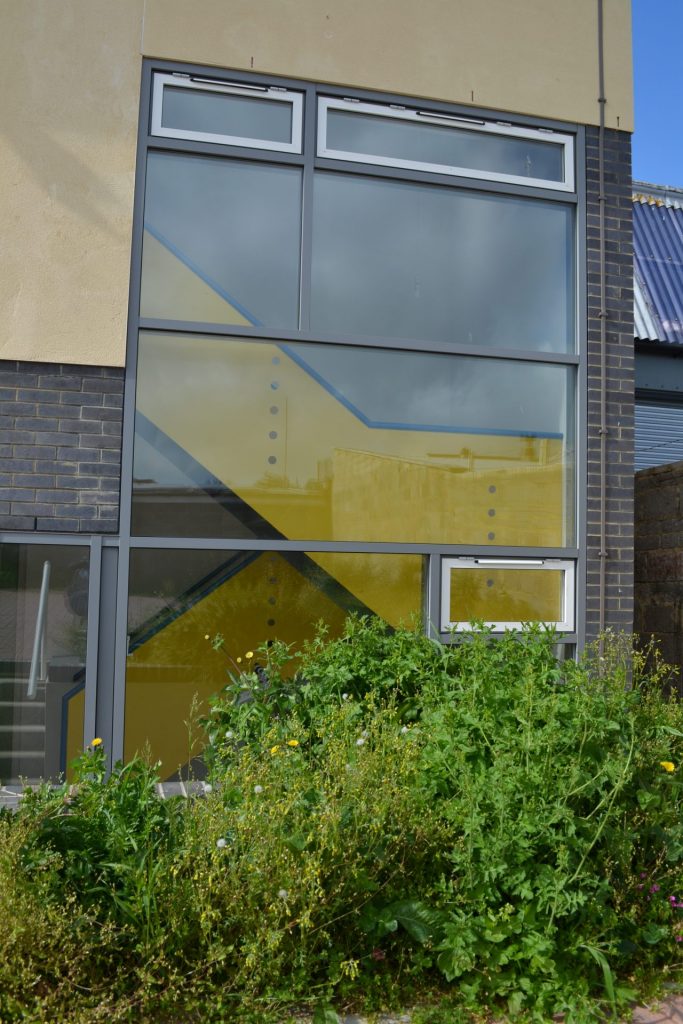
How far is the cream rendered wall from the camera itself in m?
4.76

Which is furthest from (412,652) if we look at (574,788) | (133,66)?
(133,66)

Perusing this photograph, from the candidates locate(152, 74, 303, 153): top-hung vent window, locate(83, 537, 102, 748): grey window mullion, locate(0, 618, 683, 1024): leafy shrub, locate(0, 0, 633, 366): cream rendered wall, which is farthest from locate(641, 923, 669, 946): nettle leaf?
locate(152, 74, 303, 153): top-hung vent window

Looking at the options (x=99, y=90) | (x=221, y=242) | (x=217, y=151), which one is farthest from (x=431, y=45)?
(x=99, y=90)

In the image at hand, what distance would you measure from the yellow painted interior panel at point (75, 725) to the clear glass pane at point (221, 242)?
206 centimetres

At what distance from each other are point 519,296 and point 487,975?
152 inches

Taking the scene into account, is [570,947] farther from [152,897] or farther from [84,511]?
[84,511]

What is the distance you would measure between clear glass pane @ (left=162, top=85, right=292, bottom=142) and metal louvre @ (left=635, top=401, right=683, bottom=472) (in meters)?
4.53

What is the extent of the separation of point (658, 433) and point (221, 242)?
487 centimetres

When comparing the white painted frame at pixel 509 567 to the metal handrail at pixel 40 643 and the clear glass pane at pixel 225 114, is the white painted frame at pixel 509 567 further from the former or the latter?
the clear glass pane at pixel 225 114

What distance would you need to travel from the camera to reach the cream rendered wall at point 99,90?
4.76 m

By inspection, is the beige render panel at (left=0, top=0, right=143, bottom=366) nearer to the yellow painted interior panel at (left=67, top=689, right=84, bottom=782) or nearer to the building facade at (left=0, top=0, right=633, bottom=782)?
the building facade at (left=0, top=0, right=633, bottom=782)

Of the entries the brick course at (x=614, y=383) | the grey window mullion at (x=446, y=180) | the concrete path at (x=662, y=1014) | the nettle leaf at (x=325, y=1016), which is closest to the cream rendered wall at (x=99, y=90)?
the grey window mullion at (x=446, y=180)

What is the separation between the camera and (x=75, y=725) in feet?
15.5

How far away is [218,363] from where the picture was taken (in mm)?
5020
